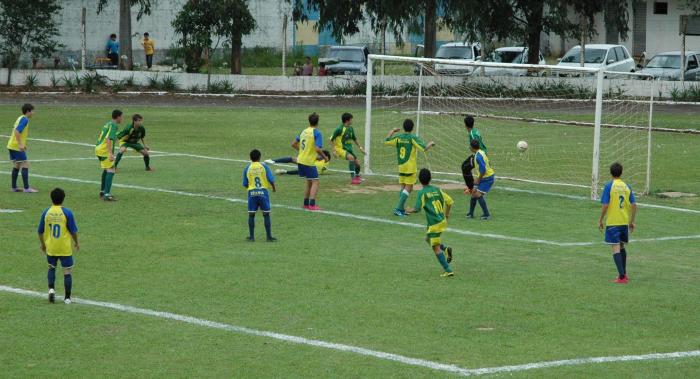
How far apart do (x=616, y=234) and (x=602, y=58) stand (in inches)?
1367

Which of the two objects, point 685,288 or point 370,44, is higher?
point 370,44

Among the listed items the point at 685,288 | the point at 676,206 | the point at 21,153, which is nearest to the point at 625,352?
the point at 685,288

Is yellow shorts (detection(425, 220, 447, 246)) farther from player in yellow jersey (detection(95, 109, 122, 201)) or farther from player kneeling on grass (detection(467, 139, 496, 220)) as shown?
player in yellow jersey (detection(95, 109, 122, 201))

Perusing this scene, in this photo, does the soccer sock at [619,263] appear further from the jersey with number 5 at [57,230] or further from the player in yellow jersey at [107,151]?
the player in yellow jersey at [107,151]

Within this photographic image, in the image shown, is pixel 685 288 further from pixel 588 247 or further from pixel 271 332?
pixel 271 332

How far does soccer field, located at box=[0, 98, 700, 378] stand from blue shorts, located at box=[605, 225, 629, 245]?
2.11 feet

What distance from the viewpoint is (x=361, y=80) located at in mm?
47281

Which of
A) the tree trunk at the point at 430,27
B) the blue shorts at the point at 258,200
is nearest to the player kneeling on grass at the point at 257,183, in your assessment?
the blue shorts at the point at 258,200

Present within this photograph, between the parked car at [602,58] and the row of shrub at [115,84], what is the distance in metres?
15.0

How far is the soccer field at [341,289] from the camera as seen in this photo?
11570mm

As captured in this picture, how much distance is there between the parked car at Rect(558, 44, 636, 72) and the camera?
4850 cm

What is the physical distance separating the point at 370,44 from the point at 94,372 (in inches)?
2134

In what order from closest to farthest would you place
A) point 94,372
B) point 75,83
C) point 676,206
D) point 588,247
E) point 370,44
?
point 94,372 < point 588,247 < point 676,206 < point 75,83 < point 370,44

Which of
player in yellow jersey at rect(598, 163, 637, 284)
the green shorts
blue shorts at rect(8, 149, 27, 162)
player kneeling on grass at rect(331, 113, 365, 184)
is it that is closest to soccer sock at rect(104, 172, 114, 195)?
blue shorts at rect(8, 149, 27, 162)
